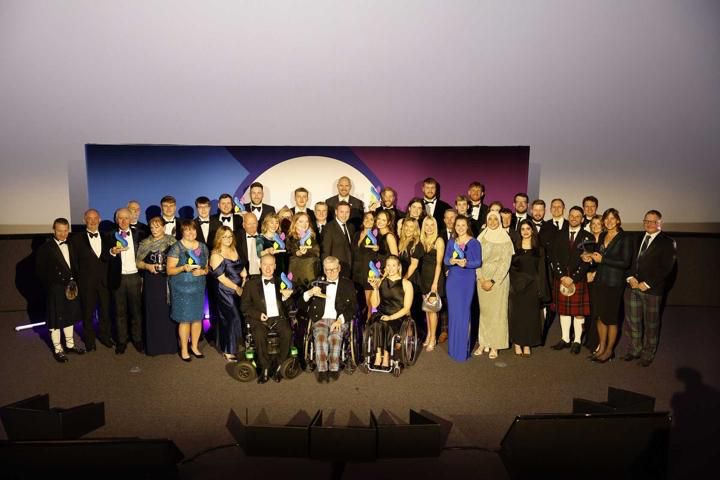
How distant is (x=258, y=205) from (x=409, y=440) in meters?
3.57

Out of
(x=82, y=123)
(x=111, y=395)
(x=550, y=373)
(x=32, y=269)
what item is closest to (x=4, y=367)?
(x=111, y=395)

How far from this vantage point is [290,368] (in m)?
5.70

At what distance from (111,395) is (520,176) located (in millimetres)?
5062

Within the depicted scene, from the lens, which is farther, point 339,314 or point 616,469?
point 339,314

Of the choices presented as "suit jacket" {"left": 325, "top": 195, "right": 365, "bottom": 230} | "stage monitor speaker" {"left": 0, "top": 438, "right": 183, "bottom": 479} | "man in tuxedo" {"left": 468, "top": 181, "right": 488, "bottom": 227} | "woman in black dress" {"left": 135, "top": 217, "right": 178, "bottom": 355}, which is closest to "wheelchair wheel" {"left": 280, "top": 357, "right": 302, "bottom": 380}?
"woman in black dress" {"left": 135, "top": 217, "right": 178, "bottom": 355}

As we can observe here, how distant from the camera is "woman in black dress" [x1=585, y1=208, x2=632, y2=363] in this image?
6.03m

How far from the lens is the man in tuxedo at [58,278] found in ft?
20.0

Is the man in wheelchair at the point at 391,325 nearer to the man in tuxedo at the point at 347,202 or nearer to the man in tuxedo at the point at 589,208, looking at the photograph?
the man in tuxedo at the point at 347,202

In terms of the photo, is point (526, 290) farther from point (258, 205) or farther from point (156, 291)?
point (156, 291)

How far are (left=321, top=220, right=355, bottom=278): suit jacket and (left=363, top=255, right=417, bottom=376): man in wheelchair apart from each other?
2.10 feet

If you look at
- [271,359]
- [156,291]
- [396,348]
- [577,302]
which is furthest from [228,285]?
[577,302]

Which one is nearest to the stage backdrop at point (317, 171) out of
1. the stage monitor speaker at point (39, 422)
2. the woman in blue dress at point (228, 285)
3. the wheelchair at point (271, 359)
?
the woman in blue dress at point (228, 285)

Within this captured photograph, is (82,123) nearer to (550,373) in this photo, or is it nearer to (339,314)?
(339,314)

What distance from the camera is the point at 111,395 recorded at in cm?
540
